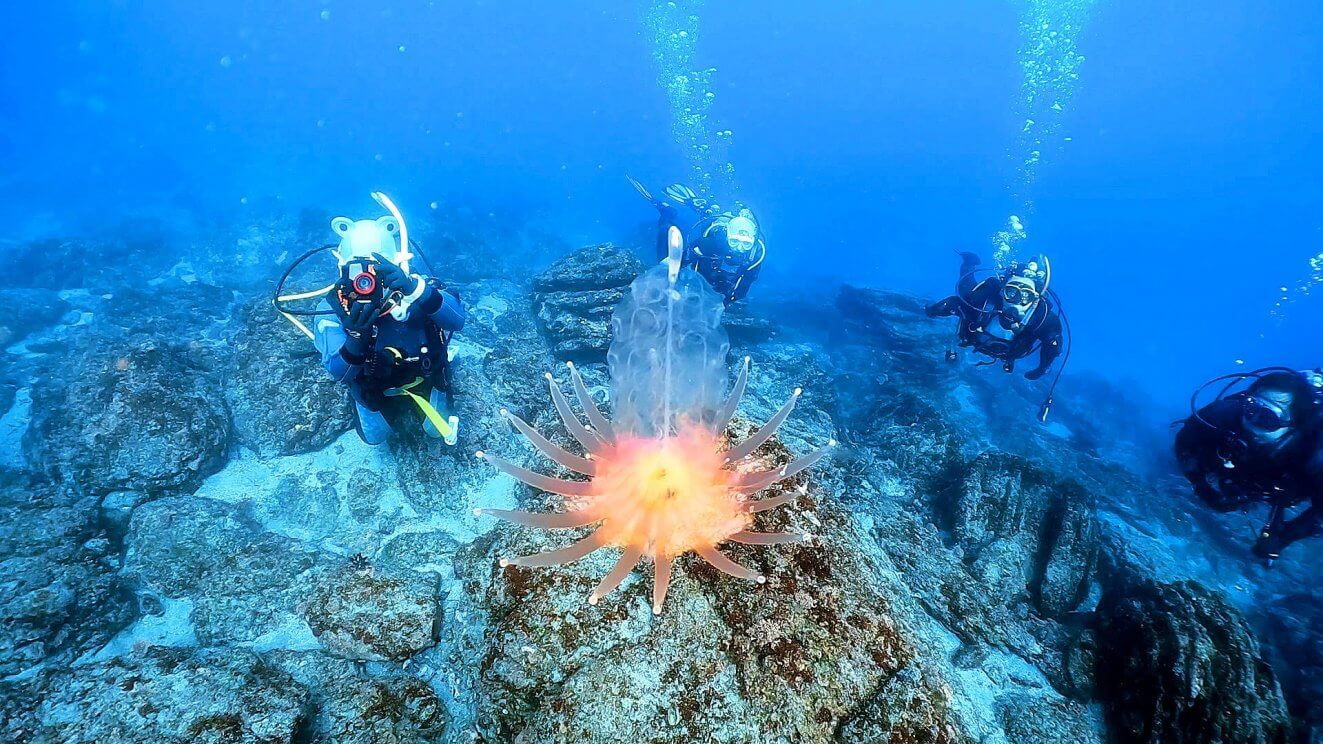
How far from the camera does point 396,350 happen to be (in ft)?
16.1

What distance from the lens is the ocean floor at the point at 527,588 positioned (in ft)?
7.98

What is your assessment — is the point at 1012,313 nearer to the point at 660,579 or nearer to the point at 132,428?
the point at 660,579

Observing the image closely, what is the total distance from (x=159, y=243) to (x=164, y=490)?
1908cm

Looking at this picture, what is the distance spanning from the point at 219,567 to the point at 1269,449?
11167 millimetres

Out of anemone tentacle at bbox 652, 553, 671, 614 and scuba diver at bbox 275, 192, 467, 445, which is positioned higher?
scuba diver at bbox 275, 192, 467, 445

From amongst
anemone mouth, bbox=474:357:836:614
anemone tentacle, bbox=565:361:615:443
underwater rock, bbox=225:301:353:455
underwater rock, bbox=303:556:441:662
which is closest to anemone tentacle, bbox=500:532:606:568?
anemone mouth, bbox=474:357:836:614

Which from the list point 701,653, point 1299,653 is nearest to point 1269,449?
point 1299,653

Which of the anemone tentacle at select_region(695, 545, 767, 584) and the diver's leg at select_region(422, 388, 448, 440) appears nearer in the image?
the anemone tentacle at select_region(695, 545, 767, 584)

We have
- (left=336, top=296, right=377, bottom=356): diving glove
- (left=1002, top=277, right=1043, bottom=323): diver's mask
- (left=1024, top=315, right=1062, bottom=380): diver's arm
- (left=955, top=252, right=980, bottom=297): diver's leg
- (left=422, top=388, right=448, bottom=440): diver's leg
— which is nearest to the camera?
(left=336, top=296, right=377, bottom=356): diving glove

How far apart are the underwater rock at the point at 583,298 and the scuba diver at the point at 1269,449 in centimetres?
866

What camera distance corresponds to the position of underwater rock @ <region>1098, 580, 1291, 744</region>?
323 centimetres

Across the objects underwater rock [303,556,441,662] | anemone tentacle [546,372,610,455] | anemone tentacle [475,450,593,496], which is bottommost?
underwater rock [303,556,441,662]

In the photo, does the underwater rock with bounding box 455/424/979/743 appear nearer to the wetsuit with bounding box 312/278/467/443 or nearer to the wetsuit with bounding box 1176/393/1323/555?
the wetsuit with bounding box 312/278/467/443

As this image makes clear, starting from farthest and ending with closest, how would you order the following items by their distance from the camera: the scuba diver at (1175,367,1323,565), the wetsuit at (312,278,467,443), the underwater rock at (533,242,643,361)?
1. the underwater rock at (533,242,643,361)
2. the scuba diver at (1175,367,1323,565)
3. the wetsuit at (312,278,467,443)
